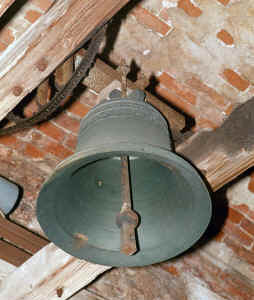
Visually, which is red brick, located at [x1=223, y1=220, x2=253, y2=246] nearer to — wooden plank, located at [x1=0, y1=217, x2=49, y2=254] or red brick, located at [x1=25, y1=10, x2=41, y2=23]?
wooden plank, located at [x1=0, y1=217, x2=49, y2=254]

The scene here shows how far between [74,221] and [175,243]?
0.30m

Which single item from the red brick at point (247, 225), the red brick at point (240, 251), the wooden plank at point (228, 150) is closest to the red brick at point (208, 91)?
the wooden plank at point (228, 150)

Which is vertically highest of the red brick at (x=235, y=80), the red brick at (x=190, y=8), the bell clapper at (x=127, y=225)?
the red brick at (x=190, y=8)

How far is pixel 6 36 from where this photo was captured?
1.61m

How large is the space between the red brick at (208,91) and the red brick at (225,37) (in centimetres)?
20

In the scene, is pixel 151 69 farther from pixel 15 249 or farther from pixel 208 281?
pixel 208 281

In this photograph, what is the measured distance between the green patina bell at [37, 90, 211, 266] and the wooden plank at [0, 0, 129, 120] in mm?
204

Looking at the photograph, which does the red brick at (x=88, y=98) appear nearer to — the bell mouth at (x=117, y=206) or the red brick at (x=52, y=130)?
the red brick at (x=52, y=130)

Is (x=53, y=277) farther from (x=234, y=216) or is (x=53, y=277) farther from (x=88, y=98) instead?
(x=234, y=216)

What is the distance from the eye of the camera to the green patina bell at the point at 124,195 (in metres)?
1.02

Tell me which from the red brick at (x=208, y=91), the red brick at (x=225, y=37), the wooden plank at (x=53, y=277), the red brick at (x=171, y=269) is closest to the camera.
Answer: the wooden plank at (x=53, y=277)

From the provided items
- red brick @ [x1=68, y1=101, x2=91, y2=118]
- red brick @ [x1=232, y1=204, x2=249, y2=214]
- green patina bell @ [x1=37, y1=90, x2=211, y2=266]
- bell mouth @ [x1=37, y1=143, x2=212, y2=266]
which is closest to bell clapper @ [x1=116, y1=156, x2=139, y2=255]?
green patina bell @ [x1=37, y1=90, x2=211, y2=266]

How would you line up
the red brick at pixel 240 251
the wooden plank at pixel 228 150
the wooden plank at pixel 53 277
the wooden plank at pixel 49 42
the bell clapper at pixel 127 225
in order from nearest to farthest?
the bell clapper at pixel 127 225 < the wooden plank at pixel 49 42 < the wooden plank at pixel 228 150 < the wooden plank at pixel 53 277 < the red brick at pixel 240 251

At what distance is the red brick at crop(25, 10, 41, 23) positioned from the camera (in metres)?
1.55
